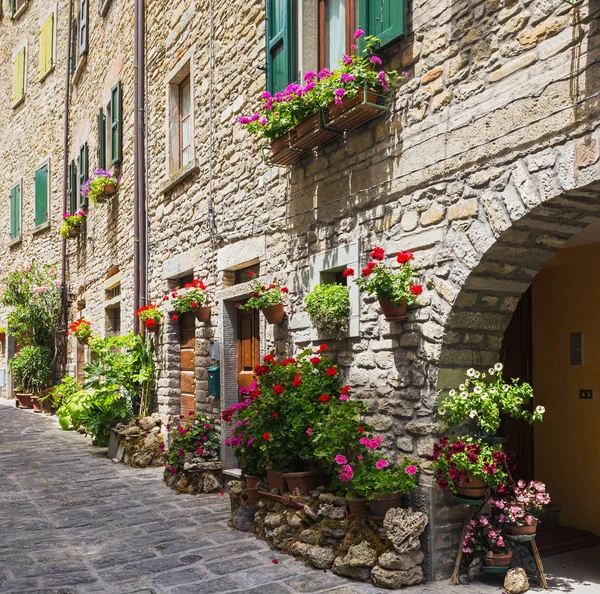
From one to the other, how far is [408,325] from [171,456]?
10.9 ft

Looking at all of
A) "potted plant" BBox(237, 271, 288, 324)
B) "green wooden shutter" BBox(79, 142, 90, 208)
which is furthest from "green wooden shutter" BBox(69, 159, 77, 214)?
"potted plant" BBox(237, 271, 288, 324)

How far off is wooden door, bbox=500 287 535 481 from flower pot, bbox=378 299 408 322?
1.86 meters

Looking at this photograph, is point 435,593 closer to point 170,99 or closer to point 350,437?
point 350,437

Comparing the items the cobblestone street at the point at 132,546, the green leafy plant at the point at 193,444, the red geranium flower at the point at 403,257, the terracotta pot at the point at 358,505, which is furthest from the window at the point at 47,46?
the terracotta pot at the point at 358,505

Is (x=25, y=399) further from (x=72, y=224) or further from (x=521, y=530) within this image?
(x=521, y=530)

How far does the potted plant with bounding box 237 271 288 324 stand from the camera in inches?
219

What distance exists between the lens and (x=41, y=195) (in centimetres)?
1429

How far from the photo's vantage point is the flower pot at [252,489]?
5.11 m

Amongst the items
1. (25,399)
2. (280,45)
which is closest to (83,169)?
(25,399)

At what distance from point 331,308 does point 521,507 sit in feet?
5.80

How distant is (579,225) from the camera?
146 inches

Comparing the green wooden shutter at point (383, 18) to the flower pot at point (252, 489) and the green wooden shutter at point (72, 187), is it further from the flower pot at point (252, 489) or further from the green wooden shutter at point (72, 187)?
the green wooden shutter at point (72, 187)

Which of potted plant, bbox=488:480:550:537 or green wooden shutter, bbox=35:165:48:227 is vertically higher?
green wooden shutter, bbox=35:165:48:227

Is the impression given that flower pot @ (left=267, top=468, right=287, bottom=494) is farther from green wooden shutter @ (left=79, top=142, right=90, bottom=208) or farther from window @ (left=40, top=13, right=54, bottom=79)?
window @ (left=40, top=13, right=54, bottom=79)
